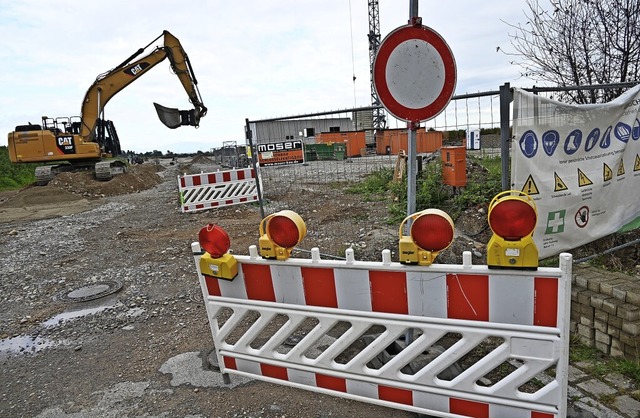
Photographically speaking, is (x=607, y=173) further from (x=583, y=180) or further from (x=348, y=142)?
(x=348, y=142)

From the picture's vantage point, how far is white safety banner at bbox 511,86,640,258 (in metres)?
3.30

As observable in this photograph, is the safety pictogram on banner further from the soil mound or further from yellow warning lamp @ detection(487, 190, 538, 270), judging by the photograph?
the soil mound

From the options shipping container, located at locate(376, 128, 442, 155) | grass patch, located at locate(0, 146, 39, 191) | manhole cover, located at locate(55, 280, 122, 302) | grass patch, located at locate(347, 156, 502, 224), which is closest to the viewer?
manhole cover, located at locate(55, 280, 122, 302)

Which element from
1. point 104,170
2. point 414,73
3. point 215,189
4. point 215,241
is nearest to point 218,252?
point 215,241

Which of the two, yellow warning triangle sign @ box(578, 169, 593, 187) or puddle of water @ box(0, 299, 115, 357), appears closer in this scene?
yellow warning triangle sign @ box(578, 169, 593, 187)

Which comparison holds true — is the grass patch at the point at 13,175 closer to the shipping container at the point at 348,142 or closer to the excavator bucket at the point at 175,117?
the excavator bucket at the point at 175,117

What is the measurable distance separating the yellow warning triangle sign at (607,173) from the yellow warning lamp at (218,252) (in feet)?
12.2

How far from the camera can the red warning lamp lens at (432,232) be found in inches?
83.4

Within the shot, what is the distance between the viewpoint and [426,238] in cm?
215

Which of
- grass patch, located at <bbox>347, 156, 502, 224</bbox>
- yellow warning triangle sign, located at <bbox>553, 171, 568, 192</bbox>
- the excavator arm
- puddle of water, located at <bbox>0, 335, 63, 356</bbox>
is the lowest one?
puddle of water, located at <bbox>0, 335, 63, 356</bbox>

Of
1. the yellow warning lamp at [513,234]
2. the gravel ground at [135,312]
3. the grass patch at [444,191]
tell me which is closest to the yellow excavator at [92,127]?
the gravel ground at [135,312]

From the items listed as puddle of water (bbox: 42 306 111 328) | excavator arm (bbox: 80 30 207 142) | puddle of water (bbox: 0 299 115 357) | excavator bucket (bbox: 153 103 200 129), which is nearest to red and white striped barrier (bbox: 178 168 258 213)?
excavator bucket (bbox: 153 103 200 129)

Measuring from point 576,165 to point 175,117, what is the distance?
1179cm

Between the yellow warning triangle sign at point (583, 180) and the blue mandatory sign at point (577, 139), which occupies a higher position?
the blue mandatory sign at point (577, 139)
